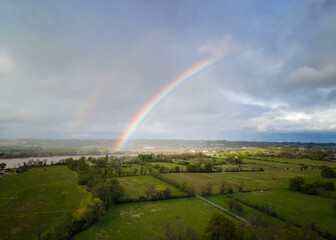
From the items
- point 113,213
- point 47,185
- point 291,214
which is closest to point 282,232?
point 291,214

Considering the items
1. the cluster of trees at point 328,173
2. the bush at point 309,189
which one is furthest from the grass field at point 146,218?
the cluster of trees at point 328,173

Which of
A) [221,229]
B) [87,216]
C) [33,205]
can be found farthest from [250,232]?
[33,205]

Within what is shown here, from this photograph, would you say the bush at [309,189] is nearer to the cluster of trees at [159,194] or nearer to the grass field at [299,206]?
the grass field at [299,206]

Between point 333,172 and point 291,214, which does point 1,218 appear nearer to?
point 291,214

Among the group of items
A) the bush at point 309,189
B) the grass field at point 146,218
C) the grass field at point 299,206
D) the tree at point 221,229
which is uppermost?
the tree at point 221,229

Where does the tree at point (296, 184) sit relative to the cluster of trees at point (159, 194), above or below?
above

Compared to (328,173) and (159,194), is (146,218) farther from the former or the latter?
(328,173)
